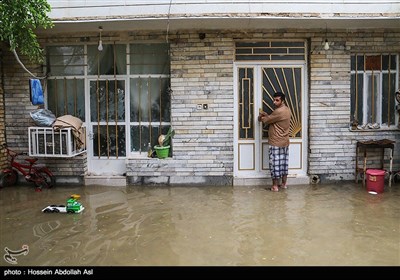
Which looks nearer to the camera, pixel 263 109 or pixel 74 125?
pixel 74 125

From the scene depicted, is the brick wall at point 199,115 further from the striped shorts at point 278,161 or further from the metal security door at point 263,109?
the striped shorts at point 278,161

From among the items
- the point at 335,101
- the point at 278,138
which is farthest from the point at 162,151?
the point at 335,101

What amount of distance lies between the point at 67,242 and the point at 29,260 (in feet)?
2.24

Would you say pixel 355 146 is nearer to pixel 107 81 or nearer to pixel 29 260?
pixel 107 81

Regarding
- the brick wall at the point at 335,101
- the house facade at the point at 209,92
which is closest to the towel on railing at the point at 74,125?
the house facade at the point at 209,92

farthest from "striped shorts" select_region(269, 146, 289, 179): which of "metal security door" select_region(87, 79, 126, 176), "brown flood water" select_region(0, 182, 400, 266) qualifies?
"metal security door" select_region(87, 79, 126, 176)

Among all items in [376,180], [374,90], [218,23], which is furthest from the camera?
[374,90]

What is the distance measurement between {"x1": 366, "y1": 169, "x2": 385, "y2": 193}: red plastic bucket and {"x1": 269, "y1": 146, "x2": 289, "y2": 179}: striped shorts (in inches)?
64.3

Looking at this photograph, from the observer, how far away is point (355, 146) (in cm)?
902

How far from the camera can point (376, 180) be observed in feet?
27.0

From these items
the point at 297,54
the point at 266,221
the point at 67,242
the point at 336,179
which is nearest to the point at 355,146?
the point at 336,179

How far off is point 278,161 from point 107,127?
150 inches

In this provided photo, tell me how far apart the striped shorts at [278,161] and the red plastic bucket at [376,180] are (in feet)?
5.36

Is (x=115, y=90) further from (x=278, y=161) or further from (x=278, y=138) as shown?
(x=278, y=161)
